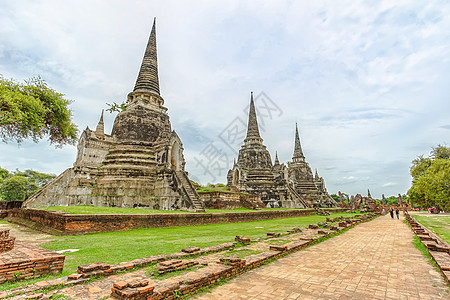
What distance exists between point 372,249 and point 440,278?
315cm

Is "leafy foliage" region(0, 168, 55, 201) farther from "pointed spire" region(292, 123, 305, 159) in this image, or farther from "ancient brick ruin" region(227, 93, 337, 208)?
"pointed spire" region(292, 123, 305, 159)

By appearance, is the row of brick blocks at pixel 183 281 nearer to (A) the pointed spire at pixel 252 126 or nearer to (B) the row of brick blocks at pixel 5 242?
(B) the row of brick blocks at pixel 5 242

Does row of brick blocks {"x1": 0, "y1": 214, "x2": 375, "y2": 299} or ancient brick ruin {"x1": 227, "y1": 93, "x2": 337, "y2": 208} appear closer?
row of brick blocks {"x1": 0, "y1": 214, "x2": 375, "y2": 299}

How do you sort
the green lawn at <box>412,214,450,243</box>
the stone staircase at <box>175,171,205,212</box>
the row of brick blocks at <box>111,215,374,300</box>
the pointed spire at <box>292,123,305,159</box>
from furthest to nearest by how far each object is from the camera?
the pointed spire at <box>292,123,305,159</box> < the stone staircase at <box>175,171,205,212</box> < the green lawn at <box>412,214,450,243</box> < the row of brick blocks at <box>111,215,374,300</box>

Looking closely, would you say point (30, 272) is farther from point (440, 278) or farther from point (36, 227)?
point (36, 227)

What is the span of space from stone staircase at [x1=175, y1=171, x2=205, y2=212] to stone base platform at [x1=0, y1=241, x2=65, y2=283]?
1130 cm

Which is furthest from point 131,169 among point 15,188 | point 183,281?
point 15,188

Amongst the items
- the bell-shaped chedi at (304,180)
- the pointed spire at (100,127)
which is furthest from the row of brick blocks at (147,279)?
the bell-shaped chedi at (304,180)

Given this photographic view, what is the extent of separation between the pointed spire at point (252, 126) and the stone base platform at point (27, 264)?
102ft

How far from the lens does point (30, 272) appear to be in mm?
4184

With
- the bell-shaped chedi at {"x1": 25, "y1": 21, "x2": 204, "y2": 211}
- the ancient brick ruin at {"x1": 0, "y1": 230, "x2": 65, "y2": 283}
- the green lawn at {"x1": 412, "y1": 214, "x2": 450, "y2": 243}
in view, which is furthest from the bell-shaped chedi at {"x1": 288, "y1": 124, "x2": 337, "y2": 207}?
the ancient brick ruin at {"x1": 0, "y1": 230, "x2": 65, "y2": 283}

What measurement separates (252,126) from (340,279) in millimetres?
31469

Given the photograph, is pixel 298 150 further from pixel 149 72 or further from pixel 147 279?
pixel 147 279

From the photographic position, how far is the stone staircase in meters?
16.1
